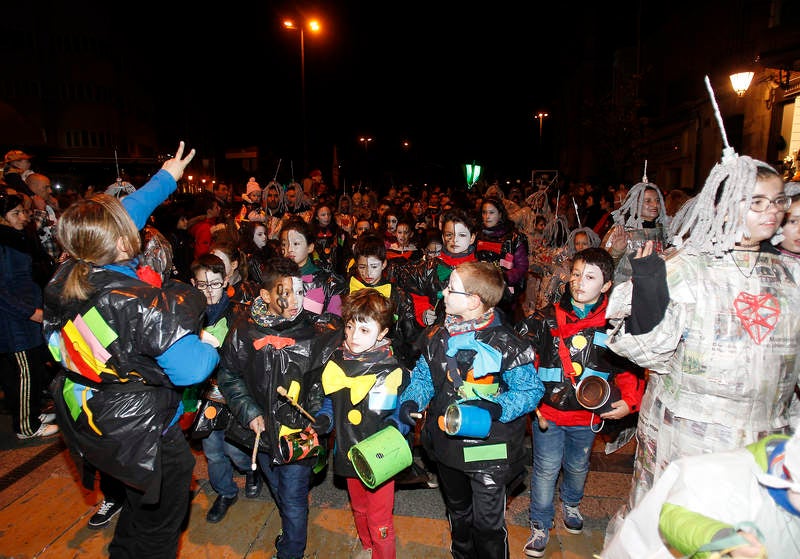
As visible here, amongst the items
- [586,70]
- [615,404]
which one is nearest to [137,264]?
[615,404]

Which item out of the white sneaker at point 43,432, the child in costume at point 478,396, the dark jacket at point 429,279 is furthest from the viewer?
the dark jacket at point 429,279

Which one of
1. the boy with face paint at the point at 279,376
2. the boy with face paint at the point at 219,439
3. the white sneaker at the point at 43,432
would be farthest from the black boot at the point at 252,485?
the white sneaker at the point at 43,432

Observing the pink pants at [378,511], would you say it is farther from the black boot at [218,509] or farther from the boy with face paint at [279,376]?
the black boot at [218,509]

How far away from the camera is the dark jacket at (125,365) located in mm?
2285

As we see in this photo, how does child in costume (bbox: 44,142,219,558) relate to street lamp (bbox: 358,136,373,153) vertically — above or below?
below

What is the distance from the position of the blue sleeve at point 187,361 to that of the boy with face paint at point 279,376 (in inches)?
22.6

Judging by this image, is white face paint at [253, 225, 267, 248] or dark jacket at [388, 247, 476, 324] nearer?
dark jacket at [388, 247, 476, 324]

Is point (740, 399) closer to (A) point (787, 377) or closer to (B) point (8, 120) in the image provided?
(A) point (787, 377)

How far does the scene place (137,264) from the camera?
2.62 metres

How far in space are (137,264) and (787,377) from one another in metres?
3.17

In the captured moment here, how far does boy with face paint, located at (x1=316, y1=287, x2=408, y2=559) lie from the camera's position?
2955mm

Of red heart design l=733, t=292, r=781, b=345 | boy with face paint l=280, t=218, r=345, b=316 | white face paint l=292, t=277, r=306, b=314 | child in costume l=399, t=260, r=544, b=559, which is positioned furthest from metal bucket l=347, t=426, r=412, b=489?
boy with face paint l=280, t=218, r=345, b=316

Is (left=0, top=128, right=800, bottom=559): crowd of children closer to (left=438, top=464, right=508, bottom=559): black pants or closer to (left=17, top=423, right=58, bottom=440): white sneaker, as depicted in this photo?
(left=438, top=464, right=508, bottom=559): black pants

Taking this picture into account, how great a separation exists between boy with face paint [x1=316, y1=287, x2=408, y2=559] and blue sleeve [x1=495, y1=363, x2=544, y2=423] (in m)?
0.62
